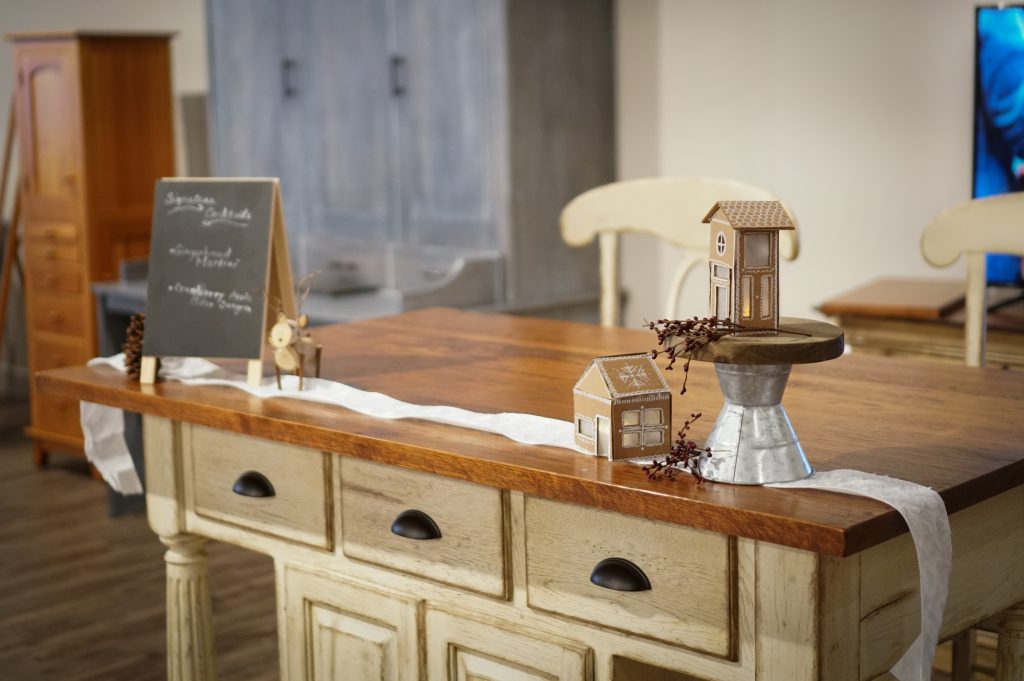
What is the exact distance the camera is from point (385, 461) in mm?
1678

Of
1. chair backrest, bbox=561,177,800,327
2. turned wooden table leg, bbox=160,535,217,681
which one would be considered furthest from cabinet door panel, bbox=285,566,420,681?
chair backrest, bbox=561,177,800,327

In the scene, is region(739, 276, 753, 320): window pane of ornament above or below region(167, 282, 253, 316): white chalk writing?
above

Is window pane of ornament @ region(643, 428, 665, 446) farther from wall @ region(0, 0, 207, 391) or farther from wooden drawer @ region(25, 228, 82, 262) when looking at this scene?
wall @ region(0, 0, 207, 391)

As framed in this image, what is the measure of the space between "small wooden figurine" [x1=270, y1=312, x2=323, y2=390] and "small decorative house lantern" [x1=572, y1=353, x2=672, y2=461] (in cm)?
57

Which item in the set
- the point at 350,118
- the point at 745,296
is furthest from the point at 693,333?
the point at 350,118

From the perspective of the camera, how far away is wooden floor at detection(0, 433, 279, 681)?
3115mm

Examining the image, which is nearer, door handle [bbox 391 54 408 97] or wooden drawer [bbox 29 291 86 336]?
door handle [bbox 391 54 408 97]

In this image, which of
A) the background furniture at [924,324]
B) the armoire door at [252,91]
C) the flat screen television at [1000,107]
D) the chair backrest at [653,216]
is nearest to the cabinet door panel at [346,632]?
the chair backrest at [653,216]

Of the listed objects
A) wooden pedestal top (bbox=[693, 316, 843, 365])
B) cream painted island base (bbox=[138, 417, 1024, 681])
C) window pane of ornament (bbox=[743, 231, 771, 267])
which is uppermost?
window pane of ornament (bbox=[743, 231, 771, 267])

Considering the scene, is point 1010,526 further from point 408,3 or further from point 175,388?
point 408,3

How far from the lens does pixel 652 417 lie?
5.01ft

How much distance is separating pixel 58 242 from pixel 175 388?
9.93 feet

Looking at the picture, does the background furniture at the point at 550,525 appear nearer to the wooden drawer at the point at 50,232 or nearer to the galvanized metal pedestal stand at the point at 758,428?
the galvanized metal pedestal stand at the point at 758,428

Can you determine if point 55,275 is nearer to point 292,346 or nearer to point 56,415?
point 56,415
